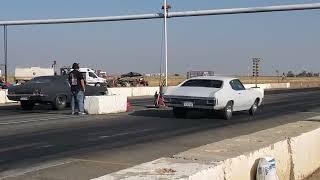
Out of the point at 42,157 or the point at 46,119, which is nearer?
the point at 42,157

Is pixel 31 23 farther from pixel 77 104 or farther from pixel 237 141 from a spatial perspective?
pixel 237 141

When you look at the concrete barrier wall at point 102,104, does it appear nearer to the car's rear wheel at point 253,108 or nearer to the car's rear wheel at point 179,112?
the car's rear wheel at point 179,112

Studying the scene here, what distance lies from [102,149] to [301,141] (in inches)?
165

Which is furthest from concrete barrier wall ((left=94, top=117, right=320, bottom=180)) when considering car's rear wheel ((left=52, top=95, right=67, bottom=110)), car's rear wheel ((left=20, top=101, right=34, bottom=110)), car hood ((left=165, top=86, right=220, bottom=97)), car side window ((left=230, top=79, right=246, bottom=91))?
car's rear wheel ((left=20, top=101, right=34, bottom=110))

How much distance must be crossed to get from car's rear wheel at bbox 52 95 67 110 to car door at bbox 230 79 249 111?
8.04 meters

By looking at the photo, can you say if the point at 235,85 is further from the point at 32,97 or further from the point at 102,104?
the point at 32,97

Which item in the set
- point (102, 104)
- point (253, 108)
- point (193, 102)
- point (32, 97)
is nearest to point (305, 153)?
point (193, 102)

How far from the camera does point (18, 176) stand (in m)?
8.52

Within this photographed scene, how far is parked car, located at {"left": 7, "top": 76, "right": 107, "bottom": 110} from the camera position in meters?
24.4

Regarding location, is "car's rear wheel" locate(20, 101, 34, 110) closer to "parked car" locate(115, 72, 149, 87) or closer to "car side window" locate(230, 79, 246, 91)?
"car side window" locate(230, 79, 246, 91)

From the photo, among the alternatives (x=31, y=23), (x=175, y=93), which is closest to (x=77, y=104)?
(x=175, y=93)

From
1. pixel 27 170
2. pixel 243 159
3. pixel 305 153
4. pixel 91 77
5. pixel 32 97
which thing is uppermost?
pixel 91 77

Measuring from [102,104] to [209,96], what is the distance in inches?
190

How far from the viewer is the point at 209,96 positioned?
19062mm
